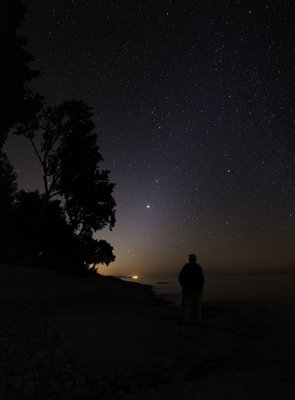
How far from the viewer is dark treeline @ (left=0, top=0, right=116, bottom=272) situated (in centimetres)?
2130

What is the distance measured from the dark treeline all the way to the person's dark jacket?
47.5ft

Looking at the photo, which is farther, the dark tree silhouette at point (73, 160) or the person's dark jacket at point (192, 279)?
the dark tree silhouette at point (73, 160)

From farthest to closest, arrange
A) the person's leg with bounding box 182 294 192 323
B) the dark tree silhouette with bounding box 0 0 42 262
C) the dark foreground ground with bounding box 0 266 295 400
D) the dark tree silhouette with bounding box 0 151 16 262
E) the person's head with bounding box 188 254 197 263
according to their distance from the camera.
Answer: the dark tree silhouette with bounding box 0 151 16 262 < the dark tree silhouette with bounding box 0 0 42 262 < the person's head with bounding box 188 254 197 263 < the person's leg with bounding box 182 294 192 323 < the dark foreground ground with bounding box 0 266 295 400

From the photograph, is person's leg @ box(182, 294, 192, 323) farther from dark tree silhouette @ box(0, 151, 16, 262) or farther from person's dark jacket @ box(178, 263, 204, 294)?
dark tree silhouette @ box(0, 151, 16, 262)

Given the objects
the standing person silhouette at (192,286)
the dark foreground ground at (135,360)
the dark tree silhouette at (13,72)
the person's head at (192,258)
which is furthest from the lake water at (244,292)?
the dark tree silhouette at (13,72)

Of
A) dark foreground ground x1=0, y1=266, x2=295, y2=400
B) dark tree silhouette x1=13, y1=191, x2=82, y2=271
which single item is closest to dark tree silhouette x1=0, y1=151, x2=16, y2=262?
dark tree silhouette x1=13, y1=191, x2=82, y2=271

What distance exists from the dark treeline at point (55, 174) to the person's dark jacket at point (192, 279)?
1449 cm

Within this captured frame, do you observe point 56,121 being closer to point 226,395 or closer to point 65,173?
point 65,173

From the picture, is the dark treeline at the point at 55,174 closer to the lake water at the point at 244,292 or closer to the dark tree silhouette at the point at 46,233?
the dark tree silhouette at the point at 46,233

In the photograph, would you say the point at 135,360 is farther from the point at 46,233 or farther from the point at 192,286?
the point at 46,233

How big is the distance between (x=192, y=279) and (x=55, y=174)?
54.7 ft

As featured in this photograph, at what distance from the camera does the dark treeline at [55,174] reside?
2130cm

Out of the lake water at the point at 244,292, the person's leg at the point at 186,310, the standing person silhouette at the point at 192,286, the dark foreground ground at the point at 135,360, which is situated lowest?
the dark foreground ground at the point at 135,360

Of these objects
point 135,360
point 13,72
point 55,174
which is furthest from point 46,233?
point 135,360
